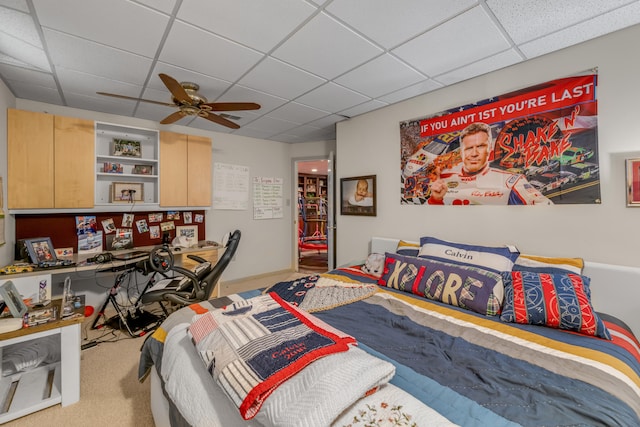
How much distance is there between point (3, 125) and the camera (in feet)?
8.21

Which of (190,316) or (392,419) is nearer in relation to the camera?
(392,419)

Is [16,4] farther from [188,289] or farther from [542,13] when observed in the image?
[542,13]

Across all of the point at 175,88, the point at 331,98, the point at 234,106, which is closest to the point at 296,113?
the point at 331,98

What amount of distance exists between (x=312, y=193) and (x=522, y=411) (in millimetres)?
8715

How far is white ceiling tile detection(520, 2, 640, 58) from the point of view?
171 centimetres

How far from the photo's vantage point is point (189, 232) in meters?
4.05

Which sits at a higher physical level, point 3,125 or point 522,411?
point 3,125

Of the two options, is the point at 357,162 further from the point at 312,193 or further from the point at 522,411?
the point at 312,193

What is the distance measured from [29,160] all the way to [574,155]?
500 centimetres

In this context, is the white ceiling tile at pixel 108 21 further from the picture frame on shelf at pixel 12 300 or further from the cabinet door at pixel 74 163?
the picture frame on shelf at pixel 12 300

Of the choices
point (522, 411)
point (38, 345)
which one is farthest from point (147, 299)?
point (522, 411)

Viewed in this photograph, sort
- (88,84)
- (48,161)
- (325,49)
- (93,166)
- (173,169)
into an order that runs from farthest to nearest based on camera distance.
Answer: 1. (173,169)
2. (93,166)
3. (48,161)
4. (88,84)
5. (325,49)

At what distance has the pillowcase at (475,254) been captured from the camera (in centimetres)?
207

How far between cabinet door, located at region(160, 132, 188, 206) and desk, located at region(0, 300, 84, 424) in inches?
75.2
